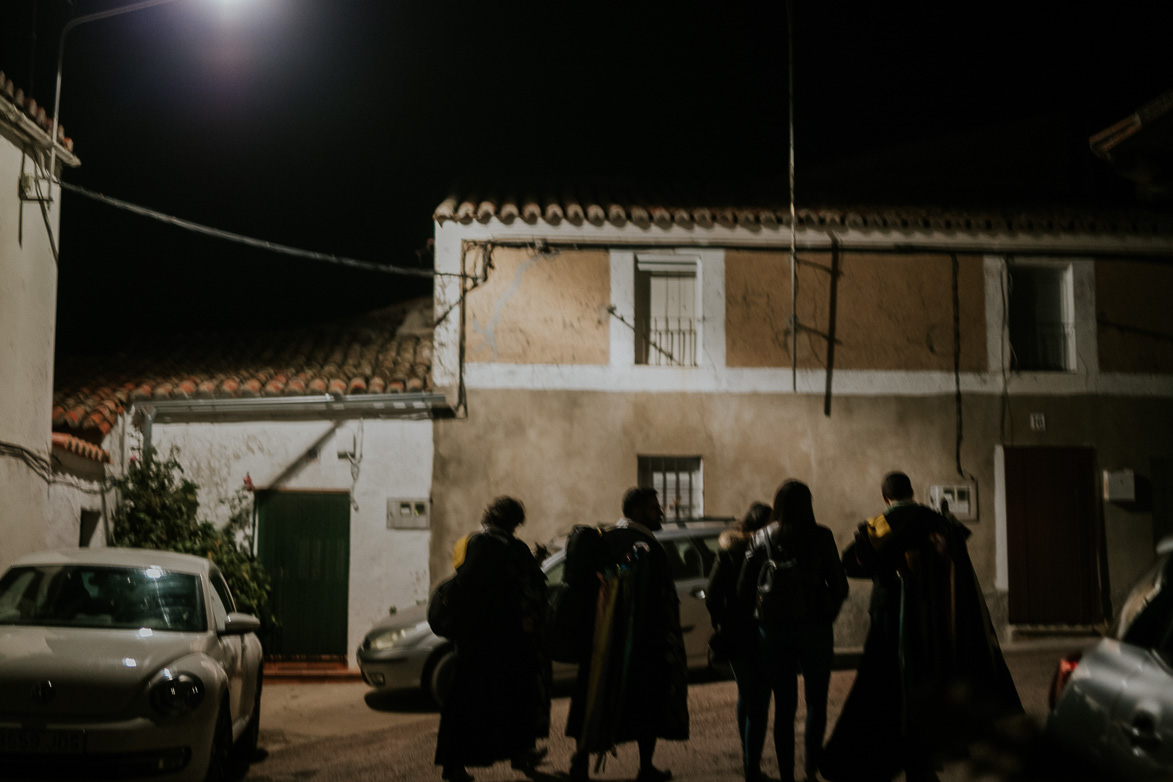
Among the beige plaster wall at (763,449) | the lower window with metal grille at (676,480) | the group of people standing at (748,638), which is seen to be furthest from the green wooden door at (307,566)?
the group of people standing at (748,638)

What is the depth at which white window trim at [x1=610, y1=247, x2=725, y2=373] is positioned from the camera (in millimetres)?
12438

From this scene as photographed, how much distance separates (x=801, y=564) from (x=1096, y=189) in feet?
47.4

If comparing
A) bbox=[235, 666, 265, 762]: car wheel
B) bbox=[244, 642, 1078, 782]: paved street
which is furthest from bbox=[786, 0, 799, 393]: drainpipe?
bbox=[235, 666, 265, 762]: car wheel

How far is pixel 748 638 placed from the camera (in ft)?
18.9

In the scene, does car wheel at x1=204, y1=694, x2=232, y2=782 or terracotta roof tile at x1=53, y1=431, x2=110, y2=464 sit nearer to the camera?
car wheel at x1=204, y1=694, x2=232, y2=782

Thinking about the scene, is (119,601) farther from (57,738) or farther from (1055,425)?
(1055,425)

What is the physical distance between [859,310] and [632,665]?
8.15 m

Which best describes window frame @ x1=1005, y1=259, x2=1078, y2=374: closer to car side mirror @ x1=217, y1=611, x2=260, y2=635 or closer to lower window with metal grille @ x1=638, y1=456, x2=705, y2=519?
lower window with metal grille @ x1=638, y1=456, x2=705, y2=519

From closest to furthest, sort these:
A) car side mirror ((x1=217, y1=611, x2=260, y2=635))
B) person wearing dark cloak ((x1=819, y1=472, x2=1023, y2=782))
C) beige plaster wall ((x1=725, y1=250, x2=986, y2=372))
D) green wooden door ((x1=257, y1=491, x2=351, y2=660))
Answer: person wearing dark cloak ((x1=819, y1=472, x2=1023, y2=782)), car side mirror ((x1=217, y1=611, x2=260, y2=635)), green wooden door ((x1=257, y1=491, x2=351, y2=660)), beige plaster wall ((x1=725, y1=250, x2=986, y2=372))

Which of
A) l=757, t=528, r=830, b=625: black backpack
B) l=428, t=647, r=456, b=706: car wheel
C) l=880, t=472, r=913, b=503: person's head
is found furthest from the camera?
l=428, t=647, r=456, b=706: car wheel

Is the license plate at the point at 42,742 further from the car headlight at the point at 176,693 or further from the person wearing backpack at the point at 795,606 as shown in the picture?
the person wearing backpack at the point at 795,606

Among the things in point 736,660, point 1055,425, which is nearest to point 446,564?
point 736,660

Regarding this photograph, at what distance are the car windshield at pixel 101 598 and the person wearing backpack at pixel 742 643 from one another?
3.26 meters

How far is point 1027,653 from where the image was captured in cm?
1193
